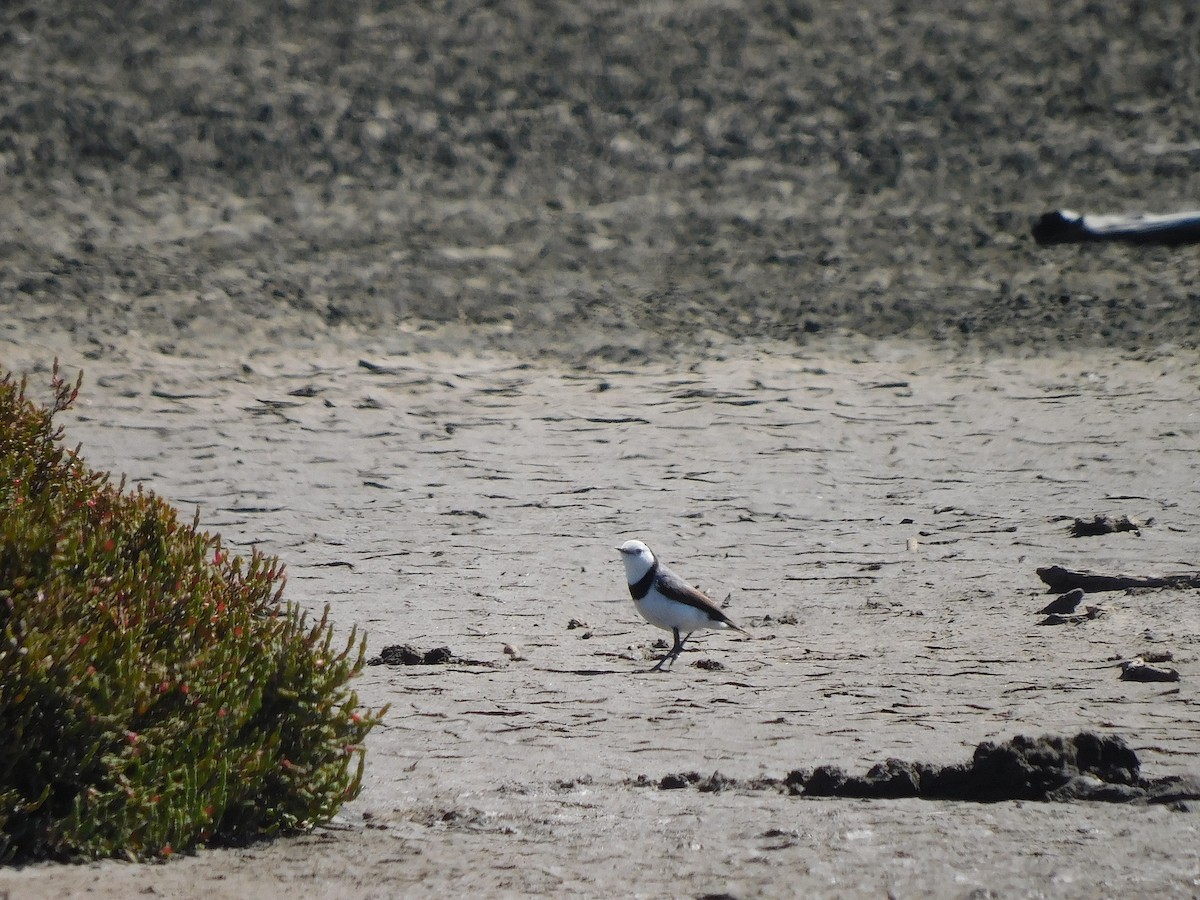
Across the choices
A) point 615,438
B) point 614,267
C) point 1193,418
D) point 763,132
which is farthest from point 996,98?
point 615,438

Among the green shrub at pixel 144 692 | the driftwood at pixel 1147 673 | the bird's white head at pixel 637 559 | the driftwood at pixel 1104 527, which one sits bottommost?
the green shrub at pixel 144 692

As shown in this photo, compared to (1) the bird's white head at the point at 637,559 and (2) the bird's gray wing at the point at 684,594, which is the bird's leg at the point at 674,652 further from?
(1) the bird's white head at the point at 637,559

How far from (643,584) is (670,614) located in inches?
11.0

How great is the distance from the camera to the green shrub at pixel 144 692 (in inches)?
181

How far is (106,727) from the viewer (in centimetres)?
463

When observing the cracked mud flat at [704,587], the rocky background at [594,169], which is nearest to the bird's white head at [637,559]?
the cracked mud flat at [704,587]

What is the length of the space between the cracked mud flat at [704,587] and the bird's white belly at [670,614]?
0.19 meters

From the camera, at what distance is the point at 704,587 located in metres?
9.33

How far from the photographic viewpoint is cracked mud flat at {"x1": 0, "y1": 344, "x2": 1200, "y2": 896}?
5.02 metres

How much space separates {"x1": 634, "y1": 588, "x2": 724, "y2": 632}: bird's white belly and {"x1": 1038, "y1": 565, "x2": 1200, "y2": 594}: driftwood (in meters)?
A: 2.10

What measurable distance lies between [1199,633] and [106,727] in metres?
5.53

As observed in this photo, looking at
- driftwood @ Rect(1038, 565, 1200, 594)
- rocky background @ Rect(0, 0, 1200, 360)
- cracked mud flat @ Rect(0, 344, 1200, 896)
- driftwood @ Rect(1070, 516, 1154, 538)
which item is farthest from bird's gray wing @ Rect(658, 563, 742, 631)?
rocky background @ Rect(0, 0, 1200, 360)

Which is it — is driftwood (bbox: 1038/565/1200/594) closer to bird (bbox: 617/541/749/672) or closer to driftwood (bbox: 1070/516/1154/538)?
driftwood (bbox: 1070/516/1154/538)

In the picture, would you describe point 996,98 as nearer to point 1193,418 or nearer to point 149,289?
point 1193,418
